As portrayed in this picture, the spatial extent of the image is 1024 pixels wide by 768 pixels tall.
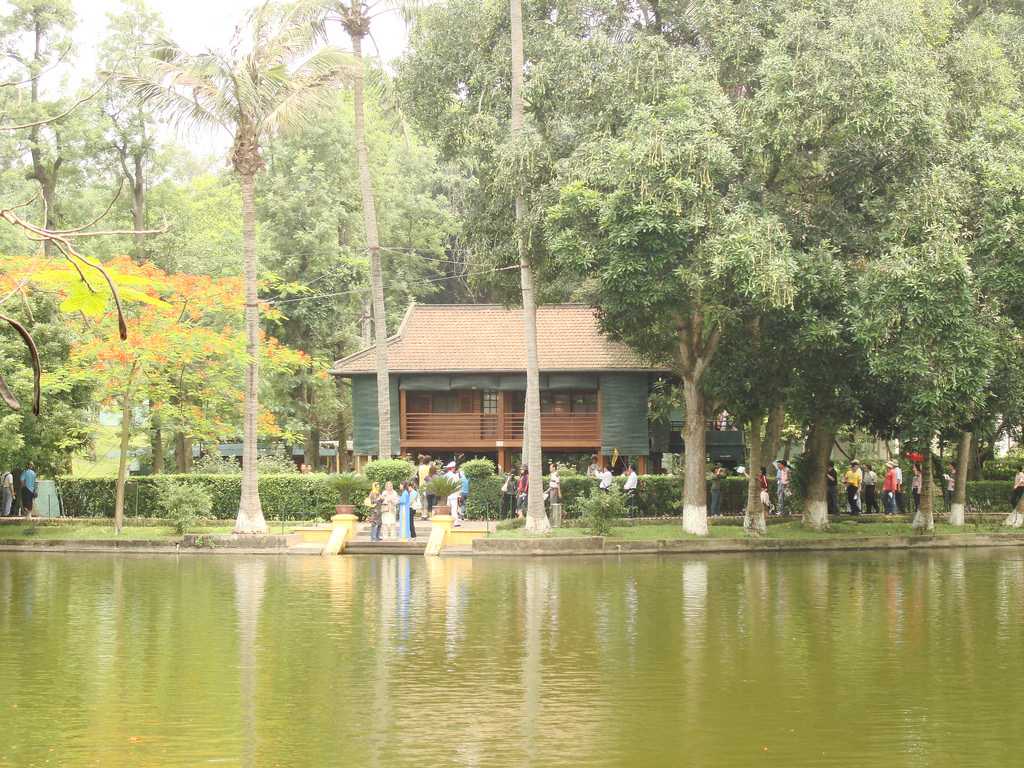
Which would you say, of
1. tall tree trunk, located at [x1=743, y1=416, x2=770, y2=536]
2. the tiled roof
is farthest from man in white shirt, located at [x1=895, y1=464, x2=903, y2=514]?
the tiled roof

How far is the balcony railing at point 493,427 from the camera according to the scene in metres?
46.1

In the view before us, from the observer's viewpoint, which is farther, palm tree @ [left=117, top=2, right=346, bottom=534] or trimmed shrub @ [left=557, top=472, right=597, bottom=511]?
trimmed shrub @ [left=557, top=472, right=597, bottom=511]

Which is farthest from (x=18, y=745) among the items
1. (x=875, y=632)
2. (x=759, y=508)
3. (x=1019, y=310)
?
(x=1019, y=310)

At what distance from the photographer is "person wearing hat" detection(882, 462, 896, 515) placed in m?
38.3

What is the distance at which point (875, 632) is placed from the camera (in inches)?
726

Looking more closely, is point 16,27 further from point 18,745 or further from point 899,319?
point 18,745

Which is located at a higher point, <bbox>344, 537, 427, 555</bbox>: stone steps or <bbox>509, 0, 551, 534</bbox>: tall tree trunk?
<bbox>509, 0, 551, 534</bbox>: tall tree trunk

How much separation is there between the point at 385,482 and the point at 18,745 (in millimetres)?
24297

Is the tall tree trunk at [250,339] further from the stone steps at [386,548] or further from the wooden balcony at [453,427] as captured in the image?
the wooden balcony at [453,427]

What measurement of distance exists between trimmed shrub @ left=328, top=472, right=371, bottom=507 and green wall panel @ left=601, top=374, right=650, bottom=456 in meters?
12.0

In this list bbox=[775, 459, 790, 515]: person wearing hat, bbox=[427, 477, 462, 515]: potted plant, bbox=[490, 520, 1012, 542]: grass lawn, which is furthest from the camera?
bbox=[775, 459, 790, 515]: person wearing hat

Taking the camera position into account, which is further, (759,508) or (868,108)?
(759,508)

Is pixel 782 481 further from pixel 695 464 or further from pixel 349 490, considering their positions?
pixel 349 490

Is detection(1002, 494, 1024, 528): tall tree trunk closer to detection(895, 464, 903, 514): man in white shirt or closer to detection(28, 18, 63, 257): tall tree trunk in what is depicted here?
detection(895, 464, 903, 514): man in white shirt
